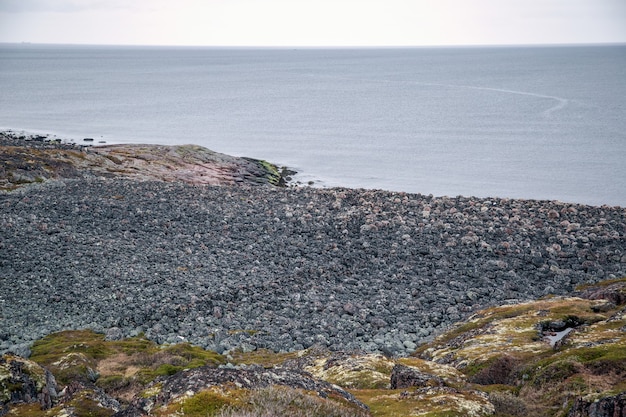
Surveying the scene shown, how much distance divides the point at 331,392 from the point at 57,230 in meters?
34.3

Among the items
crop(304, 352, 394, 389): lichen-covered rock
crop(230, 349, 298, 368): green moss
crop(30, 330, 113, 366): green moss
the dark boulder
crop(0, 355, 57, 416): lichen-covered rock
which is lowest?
crop(230, 349, 298, 368): green moss

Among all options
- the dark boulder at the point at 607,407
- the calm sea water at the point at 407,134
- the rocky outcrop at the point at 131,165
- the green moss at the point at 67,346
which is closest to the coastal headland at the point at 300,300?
the dark boulder at the point at 607,407

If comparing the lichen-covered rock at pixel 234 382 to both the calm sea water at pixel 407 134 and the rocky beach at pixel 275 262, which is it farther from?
the calm sea water at pixel 407 134

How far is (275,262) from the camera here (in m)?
41.4

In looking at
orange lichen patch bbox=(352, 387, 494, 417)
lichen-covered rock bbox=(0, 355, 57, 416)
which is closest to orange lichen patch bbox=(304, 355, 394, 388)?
orange lichen patch bbox=(352, 387, 494, 417)

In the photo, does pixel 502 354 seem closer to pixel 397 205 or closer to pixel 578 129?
pixel 397 205

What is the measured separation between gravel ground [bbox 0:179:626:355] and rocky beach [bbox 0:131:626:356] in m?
0.12

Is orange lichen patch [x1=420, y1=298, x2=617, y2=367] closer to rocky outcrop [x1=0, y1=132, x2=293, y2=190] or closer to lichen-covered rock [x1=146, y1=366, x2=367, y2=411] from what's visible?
lichen-covered rock [x1=146, y1=366, x2=367, y2=411]

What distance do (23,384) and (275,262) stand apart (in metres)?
25.5

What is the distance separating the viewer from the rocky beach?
31.8m

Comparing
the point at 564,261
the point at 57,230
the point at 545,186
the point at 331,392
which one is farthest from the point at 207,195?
the point at 545,186

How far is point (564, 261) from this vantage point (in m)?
41.8

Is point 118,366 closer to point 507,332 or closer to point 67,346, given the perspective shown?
point 67,346

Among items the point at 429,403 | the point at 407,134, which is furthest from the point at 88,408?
the point at 407,134
